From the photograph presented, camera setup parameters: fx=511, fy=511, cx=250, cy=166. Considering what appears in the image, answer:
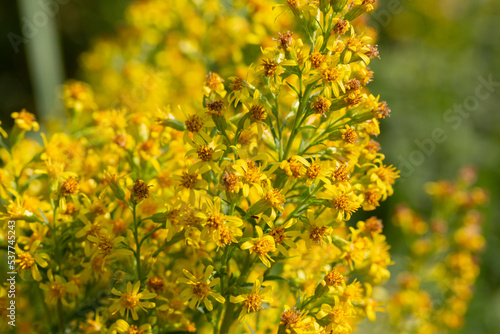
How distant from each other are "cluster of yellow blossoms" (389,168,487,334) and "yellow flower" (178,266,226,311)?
1564 mm

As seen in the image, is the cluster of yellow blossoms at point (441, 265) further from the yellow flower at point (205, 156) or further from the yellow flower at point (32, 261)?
the yellow flower at point (32, 261)

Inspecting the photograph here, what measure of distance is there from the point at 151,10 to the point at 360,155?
8.98 ft

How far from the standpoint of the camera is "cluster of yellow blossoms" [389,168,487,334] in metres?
2.86

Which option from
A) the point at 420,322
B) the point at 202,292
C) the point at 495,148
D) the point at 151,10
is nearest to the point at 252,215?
the point at 202,292

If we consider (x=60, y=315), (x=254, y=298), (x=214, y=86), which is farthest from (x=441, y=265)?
(x=60, y=315)

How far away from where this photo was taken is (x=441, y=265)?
10.7ft

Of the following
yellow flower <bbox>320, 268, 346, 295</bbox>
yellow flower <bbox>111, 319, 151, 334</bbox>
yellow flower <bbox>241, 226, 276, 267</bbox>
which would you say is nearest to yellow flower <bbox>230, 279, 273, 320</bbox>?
yellow flower <bbox>241, 226, 276, 267</bbox>

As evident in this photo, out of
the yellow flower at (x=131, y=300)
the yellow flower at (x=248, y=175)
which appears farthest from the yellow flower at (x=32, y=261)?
the yellow flower at (x=248, y=175)

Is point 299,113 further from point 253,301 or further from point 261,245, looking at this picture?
point 253,301

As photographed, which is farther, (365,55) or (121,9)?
(121,9)

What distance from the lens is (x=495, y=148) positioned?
5.84 metres

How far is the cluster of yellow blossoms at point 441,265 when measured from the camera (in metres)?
2.86

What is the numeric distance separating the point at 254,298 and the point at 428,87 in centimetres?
486

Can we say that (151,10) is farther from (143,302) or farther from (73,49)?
(73,49)
